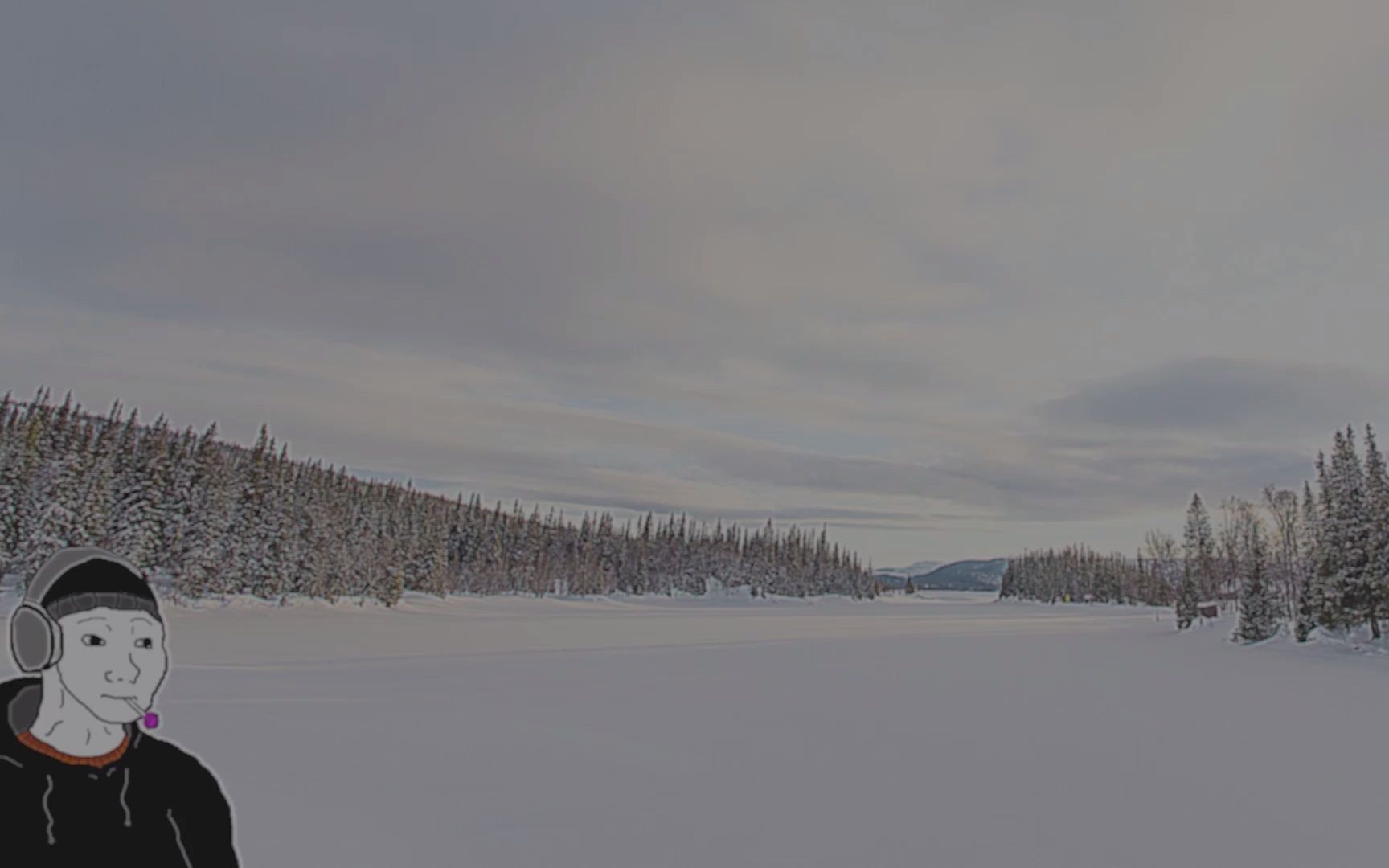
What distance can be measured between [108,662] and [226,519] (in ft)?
157

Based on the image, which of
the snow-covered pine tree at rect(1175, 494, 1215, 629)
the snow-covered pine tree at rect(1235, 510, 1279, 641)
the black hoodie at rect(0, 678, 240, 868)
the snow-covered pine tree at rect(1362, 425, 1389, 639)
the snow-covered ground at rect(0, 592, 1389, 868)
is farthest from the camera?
the snow-covered pine tree at rect(1175, 494, 1215, 629)

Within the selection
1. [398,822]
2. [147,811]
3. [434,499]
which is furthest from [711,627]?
[434,499]

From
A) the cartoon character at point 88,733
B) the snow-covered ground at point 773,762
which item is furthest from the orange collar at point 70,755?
the snow-covered ground at point 773,762

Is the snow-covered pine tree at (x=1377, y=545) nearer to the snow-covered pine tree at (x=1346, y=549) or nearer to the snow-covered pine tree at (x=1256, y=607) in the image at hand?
the snow-covered pine tree at (x=1346, y=549)

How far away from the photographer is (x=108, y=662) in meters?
1.47

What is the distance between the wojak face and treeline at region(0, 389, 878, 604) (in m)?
22.1

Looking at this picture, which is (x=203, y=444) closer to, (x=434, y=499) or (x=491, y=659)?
(x=491, y=659)

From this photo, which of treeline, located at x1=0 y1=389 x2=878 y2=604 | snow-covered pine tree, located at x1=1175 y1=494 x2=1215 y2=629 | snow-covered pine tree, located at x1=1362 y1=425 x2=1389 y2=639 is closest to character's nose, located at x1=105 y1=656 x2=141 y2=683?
treeline, located at x1=0 y1=389 x2=878 y2=604

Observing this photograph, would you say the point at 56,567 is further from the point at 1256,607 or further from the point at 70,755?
the point at 1256,607

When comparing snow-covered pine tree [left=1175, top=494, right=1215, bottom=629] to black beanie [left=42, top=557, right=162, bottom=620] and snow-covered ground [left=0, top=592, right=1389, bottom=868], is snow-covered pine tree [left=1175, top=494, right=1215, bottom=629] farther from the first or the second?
black beanie [left=42, top=557, right=162, bottom=620]

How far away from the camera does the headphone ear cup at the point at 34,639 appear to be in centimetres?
143

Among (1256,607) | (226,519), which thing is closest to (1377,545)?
(1256,607)

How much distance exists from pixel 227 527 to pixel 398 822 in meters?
43.3

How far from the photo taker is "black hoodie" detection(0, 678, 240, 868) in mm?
1390
